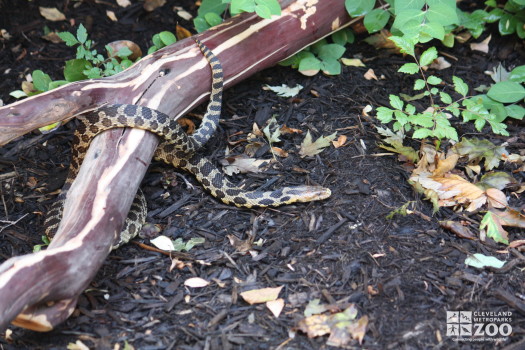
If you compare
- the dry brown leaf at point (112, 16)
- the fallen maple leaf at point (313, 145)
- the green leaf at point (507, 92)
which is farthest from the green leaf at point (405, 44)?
the dry brown leaf at point (112, 16)

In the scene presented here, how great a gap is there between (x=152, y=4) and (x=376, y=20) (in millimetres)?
3010

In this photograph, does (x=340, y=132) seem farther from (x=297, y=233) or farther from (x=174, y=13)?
(x=174, y=13)

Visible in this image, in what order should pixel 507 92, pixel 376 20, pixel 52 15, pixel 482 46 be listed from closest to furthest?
pixel 507 92 → pixel 376 20 → pixel 482 46 → pixel 52 15

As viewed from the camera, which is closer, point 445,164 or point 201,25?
point 445,164

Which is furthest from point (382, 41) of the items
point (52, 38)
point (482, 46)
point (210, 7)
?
point (52, 38)

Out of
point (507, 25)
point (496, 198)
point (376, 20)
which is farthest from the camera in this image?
point (507, 25)

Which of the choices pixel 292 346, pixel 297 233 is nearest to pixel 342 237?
pixel 297 233

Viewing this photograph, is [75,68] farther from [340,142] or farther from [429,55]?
[429,55]

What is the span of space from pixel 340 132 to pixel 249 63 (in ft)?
4.08

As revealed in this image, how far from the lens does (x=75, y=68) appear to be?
6.18 meters

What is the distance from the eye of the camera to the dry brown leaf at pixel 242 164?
20.0ft

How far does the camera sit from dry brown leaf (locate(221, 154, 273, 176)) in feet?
20.0

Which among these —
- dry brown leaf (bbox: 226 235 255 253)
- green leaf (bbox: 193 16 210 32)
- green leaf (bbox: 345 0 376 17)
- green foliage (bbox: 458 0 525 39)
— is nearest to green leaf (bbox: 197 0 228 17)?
green leaf (bbox: 193 16 210 32)

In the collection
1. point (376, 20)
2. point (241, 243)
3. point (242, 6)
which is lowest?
point (241, 243)
